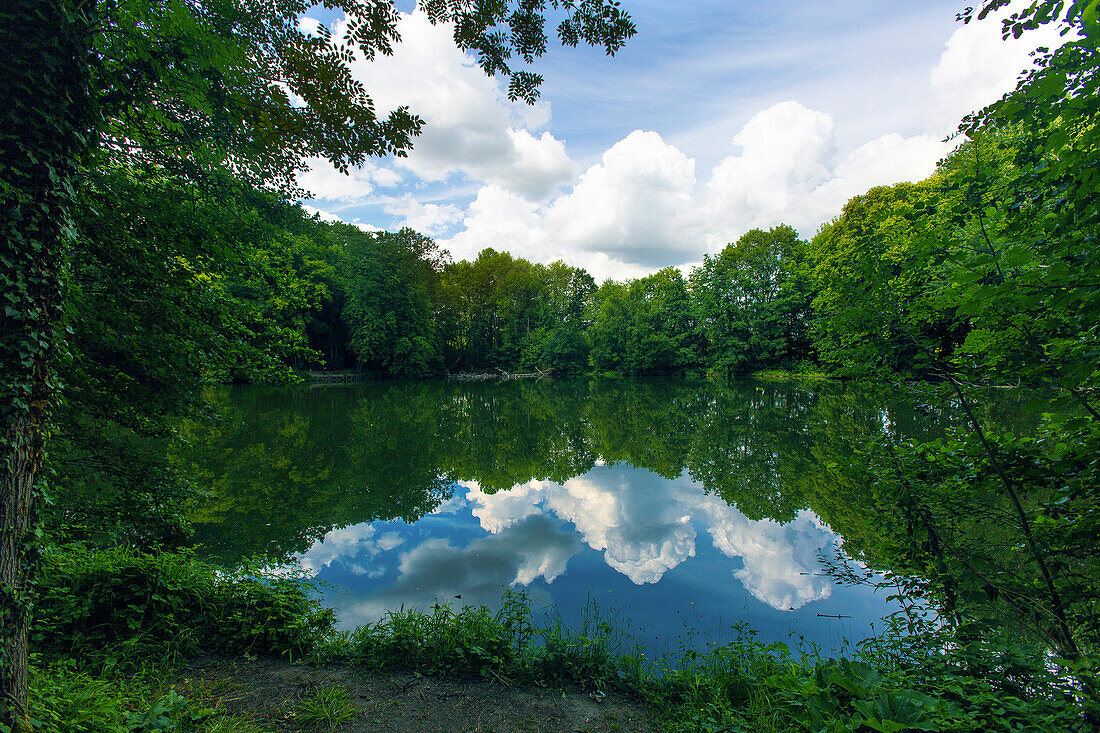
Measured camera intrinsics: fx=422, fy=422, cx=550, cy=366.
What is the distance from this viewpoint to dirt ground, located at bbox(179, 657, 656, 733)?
256 centimetres

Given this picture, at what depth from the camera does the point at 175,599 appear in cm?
325

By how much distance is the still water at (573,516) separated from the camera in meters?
4.66

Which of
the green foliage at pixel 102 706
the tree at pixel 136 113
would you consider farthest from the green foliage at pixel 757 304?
the green foliage at pixel 102 706

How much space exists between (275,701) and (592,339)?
47.9 m

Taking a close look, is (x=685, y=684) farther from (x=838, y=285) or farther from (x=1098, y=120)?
(x=1098, y=120)

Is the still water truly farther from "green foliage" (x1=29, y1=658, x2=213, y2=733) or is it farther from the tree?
the tree

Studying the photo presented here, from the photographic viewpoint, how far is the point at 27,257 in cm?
178

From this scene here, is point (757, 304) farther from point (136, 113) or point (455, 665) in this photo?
point (136, 113)

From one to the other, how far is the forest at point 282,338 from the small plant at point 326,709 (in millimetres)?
484

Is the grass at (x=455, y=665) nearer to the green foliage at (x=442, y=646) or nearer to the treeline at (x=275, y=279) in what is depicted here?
the green foliage at (x=442, y=646)

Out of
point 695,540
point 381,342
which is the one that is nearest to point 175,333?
point 695,540

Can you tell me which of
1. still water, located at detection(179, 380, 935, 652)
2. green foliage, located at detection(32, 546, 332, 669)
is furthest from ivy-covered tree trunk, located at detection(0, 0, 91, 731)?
still water, located at detection(179, 380, 935, 652)

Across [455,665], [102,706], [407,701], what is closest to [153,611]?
[102,706]

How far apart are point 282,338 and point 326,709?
3.73 metres
